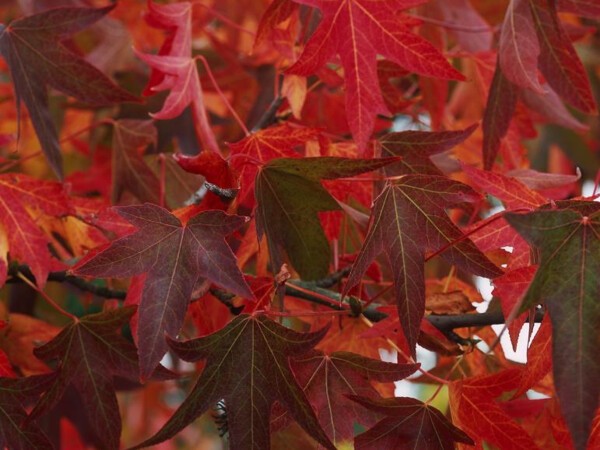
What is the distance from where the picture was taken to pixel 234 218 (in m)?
0.83

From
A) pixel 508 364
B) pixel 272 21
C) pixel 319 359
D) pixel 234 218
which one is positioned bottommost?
pixel 508 364

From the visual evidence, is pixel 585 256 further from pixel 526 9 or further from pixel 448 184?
pixel 526 9

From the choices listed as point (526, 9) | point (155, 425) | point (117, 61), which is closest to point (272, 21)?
point (526, 9)

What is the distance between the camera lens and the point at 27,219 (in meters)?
1.01

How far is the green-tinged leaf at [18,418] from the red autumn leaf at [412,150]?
16.6 inches

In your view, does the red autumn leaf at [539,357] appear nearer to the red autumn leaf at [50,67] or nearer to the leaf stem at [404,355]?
the leaf stem at [404,355]

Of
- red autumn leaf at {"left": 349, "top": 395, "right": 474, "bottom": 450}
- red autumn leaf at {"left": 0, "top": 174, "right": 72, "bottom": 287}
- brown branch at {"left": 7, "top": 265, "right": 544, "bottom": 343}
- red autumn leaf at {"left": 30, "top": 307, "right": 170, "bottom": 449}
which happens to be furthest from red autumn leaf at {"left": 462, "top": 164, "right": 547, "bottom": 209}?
red autumn leaf at {"left": 0, "top": 174, "right": 72, "bottom": 287}

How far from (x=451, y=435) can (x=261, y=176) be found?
30cm

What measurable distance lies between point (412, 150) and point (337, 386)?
0.90 feet

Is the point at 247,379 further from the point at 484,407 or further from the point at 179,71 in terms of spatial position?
the point at 179,71

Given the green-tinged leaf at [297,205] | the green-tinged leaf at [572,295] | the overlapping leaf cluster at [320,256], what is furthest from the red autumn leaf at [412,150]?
the green-tinged leaf at [572,295]

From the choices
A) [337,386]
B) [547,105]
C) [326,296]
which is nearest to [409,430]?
[337,386]

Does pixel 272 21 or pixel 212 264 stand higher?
pixel 272 21

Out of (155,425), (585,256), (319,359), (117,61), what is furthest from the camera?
(155,425)
